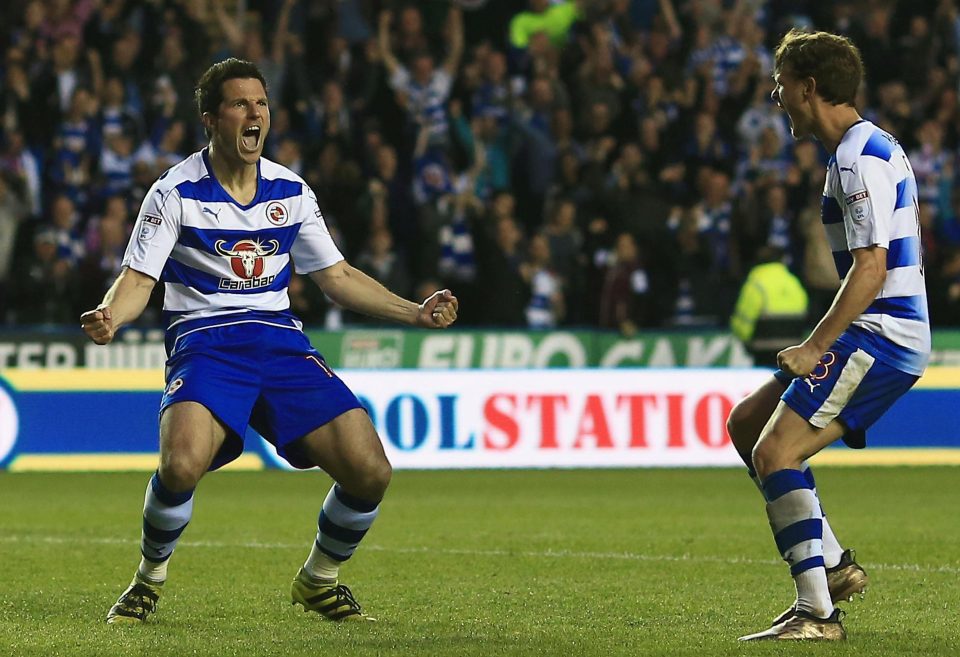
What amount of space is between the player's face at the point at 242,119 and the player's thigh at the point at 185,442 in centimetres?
95

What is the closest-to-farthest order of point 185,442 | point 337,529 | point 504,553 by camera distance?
point 185,442 → point 337,529 → point 504,553

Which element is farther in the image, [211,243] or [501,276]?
[501,276]

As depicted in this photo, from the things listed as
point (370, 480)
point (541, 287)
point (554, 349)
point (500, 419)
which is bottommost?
point (500, 419)

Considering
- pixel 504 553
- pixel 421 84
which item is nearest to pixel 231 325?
pixel 504 553

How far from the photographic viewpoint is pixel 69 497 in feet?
41.9

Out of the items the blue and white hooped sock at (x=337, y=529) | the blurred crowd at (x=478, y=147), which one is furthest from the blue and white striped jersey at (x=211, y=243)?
the blurred crowd at (x=478, y=147)

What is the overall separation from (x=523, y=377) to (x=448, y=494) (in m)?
2.27

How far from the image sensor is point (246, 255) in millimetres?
6582

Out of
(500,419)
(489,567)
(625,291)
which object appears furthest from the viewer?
(625,291)

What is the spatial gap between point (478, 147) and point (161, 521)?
1210 centimetres

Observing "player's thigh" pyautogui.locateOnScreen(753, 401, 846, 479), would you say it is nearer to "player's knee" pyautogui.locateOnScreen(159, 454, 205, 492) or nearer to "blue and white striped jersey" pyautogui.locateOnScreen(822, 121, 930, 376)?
Answer: "blue and white striped jersey" pyautogui.locateOnScreen(822, 121, 930, 376)

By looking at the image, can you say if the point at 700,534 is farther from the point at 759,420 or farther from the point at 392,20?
the point at 392,20

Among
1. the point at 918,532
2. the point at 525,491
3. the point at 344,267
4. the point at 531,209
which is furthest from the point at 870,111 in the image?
the point at 344,267

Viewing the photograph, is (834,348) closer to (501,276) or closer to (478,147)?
(501,276)
